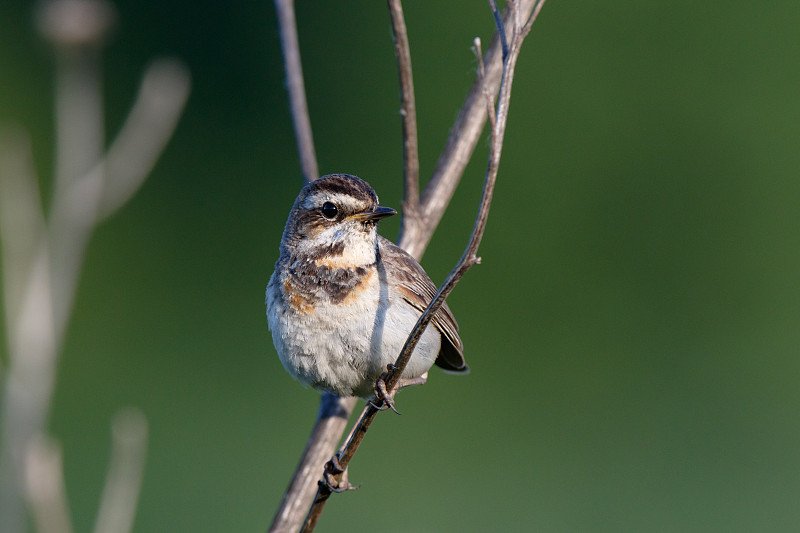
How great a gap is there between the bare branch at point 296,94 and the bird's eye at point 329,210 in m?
0.57

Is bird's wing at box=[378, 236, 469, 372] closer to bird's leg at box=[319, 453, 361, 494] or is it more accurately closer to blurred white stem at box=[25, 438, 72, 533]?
bird's leg at box=[319, 453, 361, 494]

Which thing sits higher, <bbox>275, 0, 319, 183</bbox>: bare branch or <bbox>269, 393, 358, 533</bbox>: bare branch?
→ <bbox>275, 0, 319, 183</bbox>: bare branch

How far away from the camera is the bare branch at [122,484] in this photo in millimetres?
3061

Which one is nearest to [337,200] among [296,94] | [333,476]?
[296,94]

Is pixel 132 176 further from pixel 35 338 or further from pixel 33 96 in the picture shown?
pixel 33 96

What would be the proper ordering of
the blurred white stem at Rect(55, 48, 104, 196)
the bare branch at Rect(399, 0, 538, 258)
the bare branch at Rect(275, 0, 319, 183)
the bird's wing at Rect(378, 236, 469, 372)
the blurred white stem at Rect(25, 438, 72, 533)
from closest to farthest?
the blurred white stem at Rect(25, 438, 72, 533) < the blurred white stem at Rect(55, 48, 104, 196) < the bird's wing at Rect(378, 236, 469, 372) < the bare branch at Rect(399, 0, 538, 258) < the bare branch at Rect(275, 0, 319, 183)

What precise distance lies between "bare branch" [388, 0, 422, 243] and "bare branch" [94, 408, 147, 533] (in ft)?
4.86

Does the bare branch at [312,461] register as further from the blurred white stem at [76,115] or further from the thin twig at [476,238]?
the blurred white stem at [76,115]

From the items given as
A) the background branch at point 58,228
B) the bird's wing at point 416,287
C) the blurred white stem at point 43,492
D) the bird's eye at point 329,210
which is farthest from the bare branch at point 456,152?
the blurred white stem at point 43,492

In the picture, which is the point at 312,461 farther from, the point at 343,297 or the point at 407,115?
the point at 407,115

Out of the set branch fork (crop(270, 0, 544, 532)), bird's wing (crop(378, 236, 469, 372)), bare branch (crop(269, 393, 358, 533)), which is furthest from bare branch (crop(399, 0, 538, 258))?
bare branch (crop(269, 393, 358, 533))

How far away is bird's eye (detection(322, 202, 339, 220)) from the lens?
12.0 feet

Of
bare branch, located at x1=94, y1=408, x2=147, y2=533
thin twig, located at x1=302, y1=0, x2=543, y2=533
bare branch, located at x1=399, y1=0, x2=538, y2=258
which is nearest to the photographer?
thin twig, located at x1=302, y1=0, x2=543, y2=533

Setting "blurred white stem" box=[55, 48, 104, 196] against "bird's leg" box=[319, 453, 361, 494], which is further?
"blurred white stem" box=[55, 48, 104, 196]
